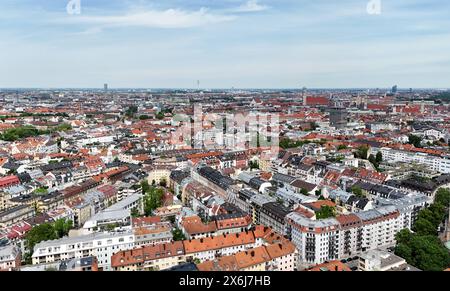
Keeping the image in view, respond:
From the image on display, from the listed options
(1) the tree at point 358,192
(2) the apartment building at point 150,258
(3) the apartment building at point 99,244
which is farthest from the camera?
(1) the tree at point 358,192

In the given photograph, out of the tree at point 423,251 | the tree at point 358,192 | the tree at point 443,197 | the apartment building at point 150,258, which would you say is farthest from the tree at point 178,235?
the tree at point 443,197

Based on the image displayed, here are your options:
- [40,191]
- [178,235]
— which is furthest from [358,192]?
[40,191]

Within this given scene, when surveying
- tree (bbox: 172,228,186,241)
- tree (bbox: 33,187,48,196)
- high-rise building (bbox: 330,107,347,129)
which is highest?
high-rise building (bbox: 330,107,347,129)

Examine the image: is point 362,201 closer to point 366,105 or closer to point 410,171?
point 410,171

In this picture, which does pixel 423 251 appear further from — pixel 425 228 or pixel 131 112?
pixel 131 112

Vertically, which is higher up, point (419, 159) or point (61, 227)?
point (419, 159)

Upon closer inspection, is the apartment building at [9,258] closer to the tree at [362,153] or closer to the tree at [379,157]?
the tree at [362,153]

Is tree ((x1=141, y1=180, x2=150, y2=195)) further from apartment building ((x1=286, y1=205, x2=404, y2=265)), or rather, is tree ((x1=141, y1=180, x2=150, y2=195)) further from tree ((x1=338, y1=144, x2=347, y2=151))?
tree ((x1=338, y1=144, x2=347, y2=151))

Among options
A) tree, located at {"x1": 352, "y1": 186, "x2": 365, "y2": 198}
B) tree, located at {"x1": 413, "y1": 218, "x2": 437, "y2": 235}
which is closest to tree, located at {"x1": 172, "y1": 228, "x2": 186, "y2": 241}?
tree, located at {"x1": 413, "y1": 218, "x2": 437, "y2": 235}

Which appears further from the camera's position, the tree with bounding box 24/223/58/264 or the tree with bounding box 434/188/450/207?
the tree with bounding box 434/188/450/207

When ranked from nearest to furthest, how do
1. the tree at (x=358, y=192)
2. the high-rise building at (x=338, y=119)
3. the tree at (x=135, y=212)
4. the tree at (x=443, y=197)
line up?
1. the tree at (x=135, y=212)
2. the tree at (x=443, y=197)
3. the tree at (x=358, y=192)
4. the high-rise building at (x=338, y=119)

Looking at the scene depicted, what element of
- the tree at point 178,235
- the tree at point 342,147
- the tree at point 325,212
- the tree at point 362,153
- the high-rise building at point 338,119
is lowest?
the tree at point 178,235
